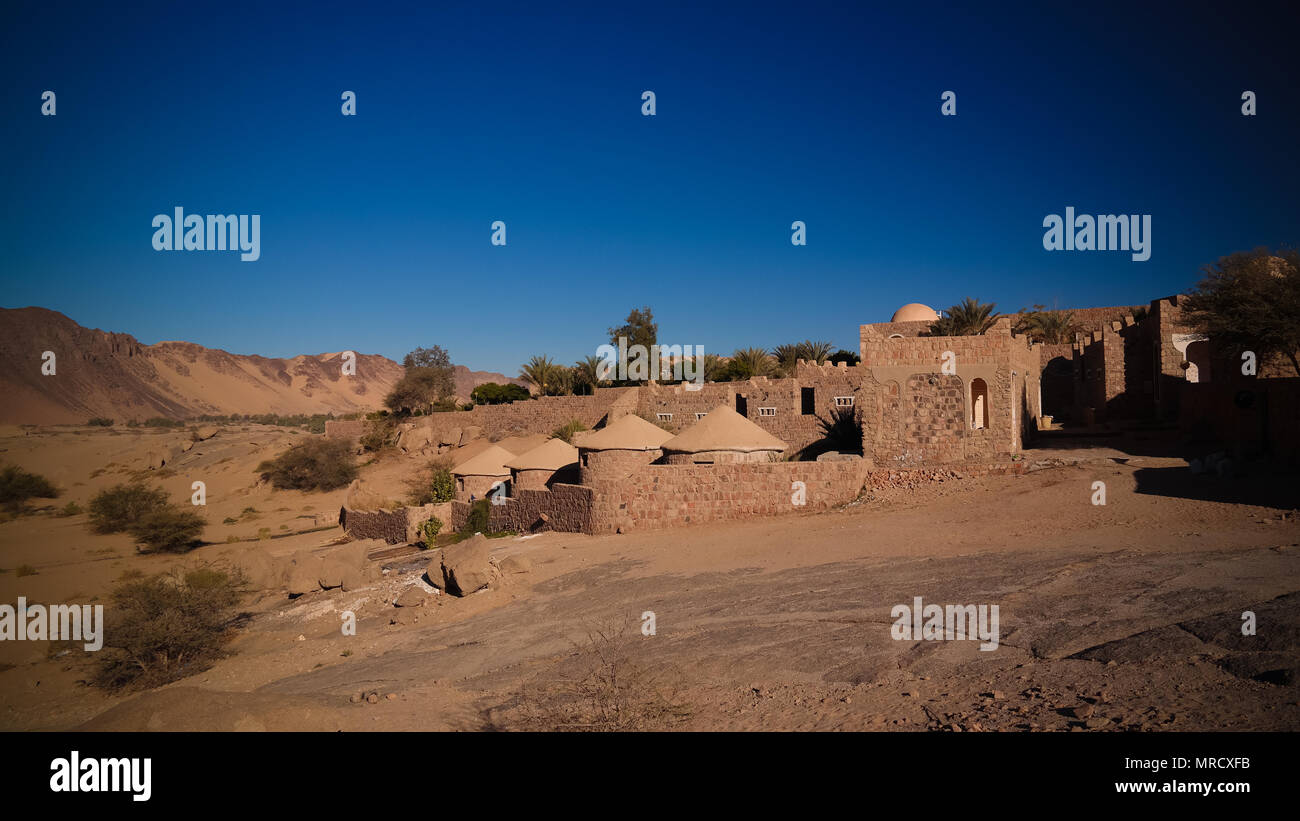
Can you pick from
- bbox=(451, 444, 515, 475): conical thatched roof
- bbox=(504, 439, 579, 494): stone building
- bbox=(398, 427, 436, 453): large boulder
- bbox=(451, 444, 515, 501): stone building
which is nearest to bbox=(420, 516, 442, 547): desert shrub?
bbox=(451, 444, 515, 501): stone building

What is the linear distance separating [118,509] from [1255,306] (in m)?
32.5

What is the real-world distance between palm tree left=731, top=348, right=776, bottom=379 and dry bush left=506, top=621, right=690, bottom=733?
2411cm

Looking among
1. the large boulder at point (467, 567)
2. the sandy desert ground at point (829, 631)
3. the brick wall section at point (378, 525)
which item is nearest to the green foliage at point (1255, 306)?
the sandy desert ground at point (829, 631)

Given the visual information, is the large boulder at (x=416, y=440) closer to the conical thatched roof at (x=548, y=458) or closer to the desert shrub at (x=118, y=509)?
the desert shrub at (x=118, y=509)

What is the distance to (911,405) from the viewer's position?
663 inches

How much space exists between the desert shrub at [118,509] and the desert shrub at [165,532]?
0.48m

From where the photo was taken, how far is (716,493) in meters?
16.2

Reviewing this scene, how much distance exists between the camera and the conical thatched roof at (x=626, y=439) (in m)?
18.1

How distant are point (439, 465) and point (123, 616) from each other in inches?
836

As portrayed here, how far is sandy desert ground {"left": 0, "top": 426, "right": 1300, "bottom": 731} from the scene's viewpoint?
18.5 ft
